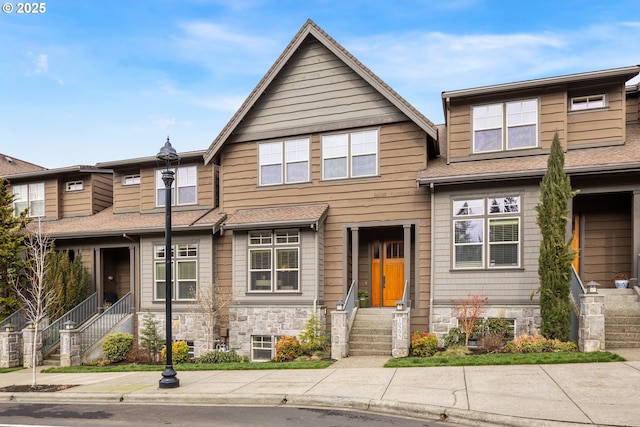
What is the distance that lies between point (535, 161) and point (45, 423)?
Answer: 13548 mm

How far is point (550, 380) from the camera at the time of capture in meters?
9.37

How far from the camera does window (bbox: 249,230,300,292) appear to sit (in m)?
16.5

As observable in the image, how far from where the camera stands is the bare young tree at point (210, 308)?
16484 mm

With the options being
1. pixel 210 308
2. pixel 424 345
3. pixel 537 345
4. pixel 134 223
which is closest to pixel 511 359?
pixel 537 345

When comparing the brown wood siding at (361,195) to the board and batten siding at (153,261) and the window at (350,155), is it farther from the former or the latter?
the board and batten siding at (153,261)

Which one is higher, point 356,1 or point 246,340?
point 356,1

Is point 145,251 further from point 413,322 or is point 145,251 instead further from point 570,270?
point 570,270

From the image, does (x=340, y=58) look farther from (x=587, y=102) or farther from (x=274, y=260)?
(x=587, y=102)

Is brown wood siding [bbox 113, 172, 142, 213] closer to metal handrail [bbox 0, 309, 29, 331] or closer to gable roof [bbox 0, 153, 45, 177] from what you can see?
metal handrail [bbox 0, 309, 29, 331]

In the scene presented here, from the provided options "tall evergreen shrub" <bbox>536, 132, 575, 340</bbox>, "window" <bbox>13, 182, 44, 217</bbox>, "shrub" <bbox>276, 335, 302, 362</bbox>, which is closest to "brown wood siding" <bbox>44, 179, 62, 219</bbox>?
"window" <bbox>13, 182, 44, 217</bbox>

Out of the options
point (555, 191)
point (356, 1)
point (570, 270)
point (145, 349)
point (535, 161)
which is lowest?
point (145, 349)

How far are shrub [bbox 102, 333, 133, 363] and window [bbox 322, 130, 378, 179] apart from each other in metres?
8.92

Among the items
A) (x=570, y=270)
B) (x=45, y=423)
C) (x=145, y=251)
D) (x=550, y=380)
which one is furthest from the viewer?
(x=145, y=251)

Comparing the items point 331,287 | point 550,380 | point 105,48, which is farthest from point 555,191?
point 105,48
